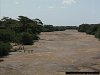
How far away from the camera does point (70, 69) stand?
27.8m

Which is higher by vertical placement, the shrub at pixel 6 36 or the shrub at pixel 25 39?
the shrub at pixel 6 36

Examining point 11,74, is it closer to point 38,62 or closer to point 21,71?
point 21,71

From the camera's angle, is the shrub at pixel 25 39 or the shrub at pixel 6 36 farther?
the shrub at pixel 25 39

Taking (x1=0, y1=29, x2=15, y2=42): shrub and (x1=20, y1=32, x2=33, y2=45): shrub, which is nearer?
(x1=0, y1=29, x2=15, y2=42): shrub

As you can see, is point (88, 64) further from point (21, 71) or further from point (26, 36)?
point (26, 36)

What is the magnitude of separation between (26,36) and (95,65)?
31.0 m

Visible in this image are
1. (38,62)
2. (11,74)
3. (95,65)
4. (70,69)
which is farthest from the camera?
(38,62)

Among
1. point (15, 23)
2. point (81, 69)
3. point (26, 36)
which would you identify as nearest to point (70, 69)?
point (81, 69)

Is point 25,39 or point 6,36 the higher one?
point 6,36

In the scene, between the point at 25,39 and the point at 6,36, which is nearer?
the point at 6,36

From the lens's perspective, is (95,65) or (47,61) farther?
(47,61)

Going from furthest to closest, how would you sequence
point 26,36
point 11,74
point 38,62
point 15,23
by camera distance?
point 15,23
point 26,36
point 38,62
point 11,74

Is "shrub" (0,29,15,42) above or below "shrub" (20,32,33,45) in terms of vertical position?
above

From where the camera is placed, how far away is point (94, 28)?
105688 mm
